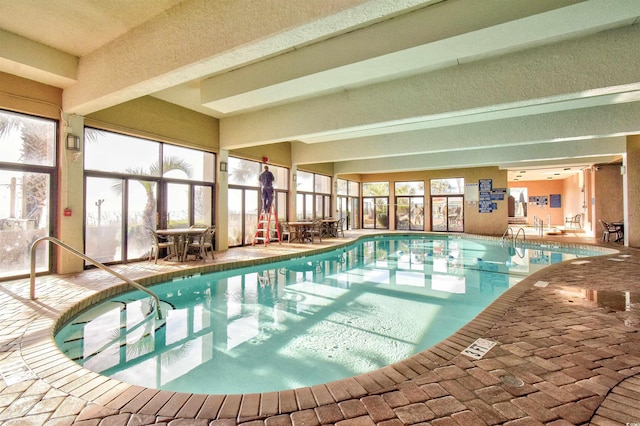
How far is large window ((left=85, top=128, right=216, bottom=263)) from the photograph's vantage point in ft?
19.4

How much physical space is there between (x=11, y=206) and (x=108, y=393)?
493 cm

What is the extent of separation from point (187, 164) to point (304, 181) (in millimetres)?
5605

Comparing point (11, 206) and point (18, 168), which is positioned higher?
point (18, 168)

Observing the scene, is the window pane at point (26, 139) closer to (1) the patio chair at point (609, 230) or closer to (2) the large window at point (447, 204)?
(2) the large window at point (447, 204)

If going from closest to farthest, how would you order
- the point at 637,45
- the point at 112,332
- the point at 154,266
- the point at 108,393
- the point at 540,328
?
the point at 108,393 → the point at 540,328 → the point at 112,332 → the point at 637,45 → the point at 154,266

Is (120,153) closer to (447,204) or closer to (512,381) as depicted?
(512,381)

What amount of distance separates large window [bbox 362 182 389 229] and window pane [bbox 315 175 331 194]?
131 inches

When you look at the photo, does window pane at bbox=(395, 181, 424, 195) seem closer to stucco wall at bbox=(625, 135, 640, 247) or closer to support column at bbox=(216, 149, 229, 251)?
stucco wall at bbox=(625, 135, 640, 247)

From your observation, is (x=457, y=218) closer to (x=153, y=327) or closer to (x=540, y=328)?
(x=540, y=328)

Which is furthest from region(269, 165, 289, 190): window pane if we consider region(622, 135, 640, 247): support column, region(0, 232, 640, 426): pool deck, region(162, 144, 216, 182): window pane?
region(622, 135, 640, 247): support column

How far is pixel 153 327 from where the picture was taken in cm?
359

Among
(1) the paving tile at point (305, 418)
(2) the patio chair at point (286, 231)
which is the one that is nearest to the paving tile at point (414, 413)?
(1) the paving tile at point (305, 418)

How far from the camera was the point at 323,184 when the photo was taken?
45.8 ft

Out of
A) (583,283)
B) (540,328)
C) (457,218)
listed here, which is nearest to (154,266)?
(540,328)
